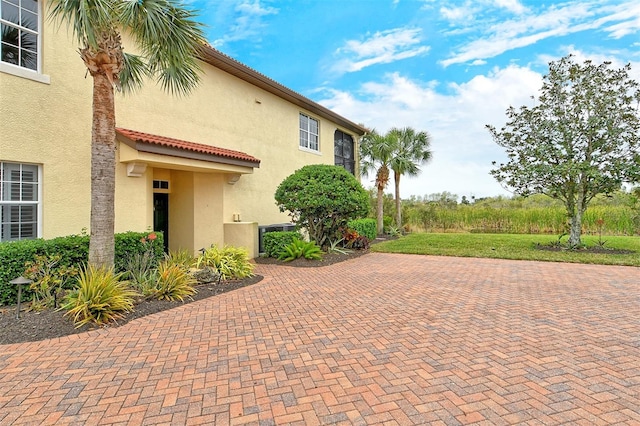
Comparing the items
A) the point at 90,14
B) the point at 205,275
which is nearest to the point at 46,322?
the point at 205,275

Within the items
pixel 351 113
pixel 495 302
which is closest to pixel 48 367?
pixel 495 302

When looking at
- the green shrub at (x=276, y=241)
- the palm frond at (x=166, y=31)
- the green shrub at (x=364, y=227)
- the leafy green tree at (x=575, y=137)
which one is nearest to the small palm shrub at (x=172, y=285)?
the palm frond at (x=166, y=31)

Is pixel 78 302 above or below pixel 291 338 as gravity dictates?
above

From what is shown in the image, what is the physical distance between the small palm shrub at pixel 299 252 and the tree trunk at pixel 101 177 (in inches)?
237

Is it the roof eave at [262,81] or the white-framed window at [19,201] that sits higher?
the roof eave at [262,81]

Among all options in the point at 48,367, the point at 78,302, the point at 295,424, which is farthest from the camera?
the point at 78,302

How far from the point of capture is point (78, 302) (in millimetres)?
5586

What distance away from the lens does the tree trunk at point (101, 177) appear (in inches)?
257

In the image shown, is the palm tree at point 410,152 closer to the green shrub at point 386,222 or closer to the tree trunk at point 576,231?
the green shrub at point 386,222

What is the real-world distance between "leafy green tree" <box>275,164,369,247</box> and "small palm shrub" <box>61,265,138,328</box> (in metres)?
6.78

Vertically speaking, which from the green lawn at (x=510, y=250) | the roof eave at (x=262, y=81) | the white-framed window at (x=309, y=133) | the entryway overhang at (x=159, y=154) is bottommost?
the green lawn at (x=510, y=250)

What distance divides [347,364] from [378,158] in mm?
18451

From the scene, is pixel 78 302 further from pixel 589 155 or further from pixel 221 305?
pixel 589 155

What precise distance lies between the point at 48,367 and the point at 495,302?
7202 millimetres
